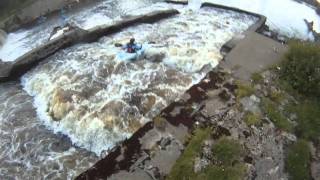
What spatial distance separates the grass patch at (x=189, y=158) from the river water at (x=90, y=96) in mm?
1389

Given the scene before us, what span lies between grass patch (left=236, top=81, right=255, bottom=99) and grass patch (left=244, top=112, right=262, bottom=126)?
68 centimetres

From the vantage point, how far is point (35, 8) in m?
16.5

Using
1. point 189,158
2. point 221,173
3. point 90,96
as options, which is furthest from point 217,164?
point 90,96

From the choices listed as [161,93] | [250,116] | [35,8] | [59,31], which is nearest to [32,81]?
[59,31]

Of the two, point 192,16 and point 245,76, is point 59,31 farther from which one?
point 245,76

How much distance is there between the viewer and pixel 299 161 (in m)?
10.2

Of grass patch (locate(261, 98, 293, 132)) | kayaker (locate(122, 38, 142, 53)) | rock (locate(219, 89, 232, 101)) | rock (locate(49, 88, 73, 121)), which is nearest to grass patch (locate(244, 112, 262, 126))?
grass patch (locate(261, 98, 293, 132))

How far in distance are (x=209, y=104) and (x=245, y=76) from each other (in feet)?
5.46

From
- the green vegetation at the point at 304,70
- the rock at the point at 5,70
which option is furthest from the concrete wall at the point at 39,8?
the green vegetation at the point at 304,70

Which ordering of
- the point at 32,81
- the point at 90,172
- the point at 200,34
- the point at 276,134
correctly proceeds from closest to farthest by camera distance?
the point at 90,172 < the point at 276,134 < the point at 32,81 < the point at 200,34

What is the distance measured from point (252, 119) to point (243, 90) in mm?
1064

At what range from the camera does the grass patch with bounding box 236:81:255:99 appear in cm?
1139

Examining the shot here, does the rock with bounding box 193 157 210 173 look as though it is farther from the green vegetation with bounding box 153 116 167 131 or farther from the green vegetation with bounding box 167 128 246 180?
the green vegetation with bounding box 153 116 167 131

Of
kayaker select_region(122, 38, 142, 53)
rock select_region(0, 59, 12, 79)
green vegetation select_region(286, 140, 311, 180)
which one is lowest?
green vegetation select_region(286, 140, 311, 180)
